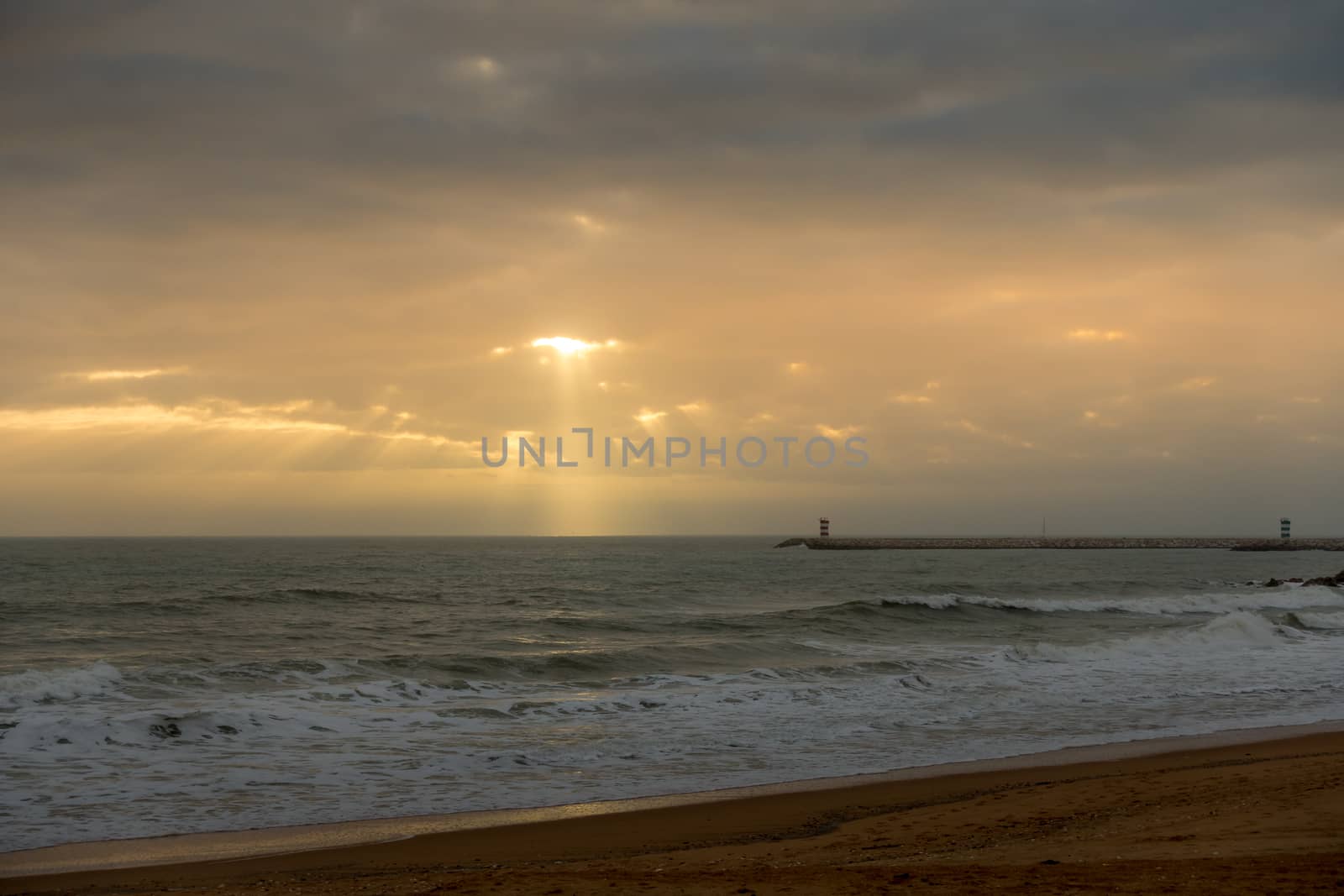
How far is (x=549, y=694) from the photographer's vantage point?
19625 mm

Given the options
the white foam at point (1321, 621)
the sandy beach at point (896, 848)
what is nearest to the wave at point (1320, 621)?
the white foam at point (1321, 621)

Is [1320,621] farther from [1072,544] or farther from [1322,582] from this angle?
[1072,544]

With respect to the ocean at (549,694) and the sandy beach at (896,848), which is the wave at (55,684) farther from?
the sandy beach at (896,848)

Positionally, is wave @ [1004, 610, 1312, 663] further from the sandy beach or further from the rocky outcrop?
the rocky outcrop

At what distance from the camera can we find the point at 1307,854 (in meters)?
7.54

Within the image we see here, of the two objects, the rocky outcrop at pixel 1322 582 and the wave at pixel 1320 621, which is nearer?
the wave at pixel 1320 621

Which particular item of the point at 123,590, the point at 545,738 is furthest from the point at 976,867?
the point at 123,590

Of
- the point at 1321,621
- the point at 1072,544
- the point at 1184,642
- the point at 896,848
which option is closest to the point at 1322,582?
the point at 1321,621

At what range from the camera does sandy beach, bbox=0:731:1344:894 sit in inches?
283

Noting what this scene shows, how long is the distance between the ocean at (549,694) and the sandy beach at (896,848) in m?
1.54

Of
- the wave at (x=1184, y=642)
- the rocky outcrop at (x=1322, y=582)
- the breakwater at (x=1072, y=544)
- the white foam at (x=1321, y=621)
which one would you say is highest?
the wave at (x=1184, y=642)

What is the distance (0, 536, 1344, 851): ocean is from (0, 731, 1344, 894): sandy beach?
1541 millimetres

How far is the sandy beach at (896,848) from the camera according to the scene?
718cm

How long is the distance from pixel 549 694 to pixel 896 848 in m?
11.8
